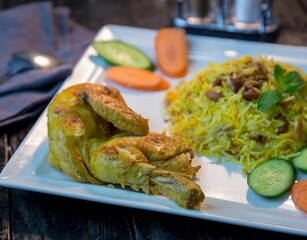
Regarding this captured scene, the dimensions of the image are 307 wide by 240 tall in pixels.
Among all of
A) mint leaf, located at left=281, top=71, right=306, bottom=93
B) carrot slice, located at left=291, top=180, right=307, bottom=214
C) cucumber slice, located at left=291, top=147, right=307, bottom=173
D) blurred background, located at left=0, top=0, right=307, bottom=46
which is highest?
mint leaf, located at left=281, top=71, right=306, bottom=93

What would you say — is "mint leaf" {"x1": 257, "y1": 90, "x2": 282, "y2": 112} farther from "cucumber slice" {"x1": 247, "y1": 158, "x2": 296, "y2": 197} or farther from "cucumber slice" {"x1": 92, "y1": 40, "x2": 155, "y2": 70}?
"cucumber slice" {"x1": 92, "y1": 40, "x2": 155, "y2": 70}

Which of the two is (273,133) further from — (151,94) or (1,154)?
(1,154)

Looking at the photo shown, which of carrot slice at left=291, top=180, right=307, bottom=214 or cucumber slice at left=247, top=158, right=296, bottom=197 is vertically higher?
cucumber slice at left=247, top=158, right=296, bottom=197

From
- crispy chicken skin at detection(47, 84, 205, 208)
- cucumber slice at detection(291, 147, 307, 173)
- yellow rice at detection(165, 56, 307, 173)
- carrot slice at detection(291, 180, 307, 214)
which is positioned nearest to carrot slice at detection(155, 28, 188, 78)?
yellow rice at detection(165, 56, 307, 173)

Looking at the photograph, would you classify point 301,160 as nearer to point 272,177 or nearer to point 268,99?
point 272,177

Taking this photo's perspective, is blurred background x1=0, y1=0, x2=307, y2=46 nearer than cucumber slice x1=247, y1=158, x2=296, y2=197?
No

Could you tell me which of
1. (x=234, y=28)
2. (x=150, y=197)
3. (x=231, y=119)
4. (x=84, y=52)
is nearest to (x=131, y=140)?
(x=150, y=197)
